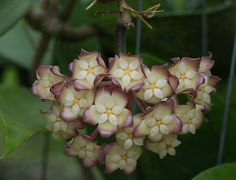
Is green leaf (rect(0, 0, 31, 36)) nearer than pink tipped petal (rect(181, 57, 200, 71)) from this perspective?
No

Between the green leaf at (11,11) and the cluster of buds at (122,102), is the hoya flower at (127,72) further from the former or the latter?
the green leaf at (11,11)

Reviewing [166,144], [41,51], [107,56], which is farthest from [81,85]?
[107,56]

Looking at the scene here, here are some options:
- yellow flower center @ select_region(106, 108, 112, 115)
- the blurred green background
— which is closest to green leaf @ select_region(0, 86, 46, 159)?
the blurred green background

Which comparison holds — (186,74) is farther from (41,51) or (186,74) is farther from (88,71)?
(41,51)

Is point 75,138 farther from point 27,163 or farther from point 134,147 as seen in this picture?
point 27,163

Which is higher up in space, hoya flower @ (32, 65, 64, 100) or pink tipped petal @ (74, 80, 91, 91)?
pink tipped petal @ (74, 80, 91, 91)

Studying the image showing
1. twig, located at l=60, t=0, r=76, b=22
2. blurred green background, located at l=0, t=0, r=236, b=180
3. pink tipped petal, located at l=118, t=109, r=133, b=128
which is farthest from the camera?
twig, located at l=60, t=0, r=76, b=22

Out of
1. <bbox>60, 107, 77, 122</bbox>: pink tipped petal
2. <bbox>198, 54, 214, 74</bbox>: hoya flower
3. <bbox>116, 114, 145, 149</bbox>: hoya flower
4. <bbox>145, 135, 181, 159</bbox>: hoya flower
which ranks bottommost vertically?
<bbox>145, 135, 181, 159</bbox>: hoya flower

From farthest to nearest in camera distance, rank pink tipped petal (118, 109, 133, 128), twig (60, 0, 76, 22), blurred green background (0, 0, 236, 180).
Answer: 1. twig (60, 0, 76, 22)
2. blurred green background (0, 0, 236, 180)
3. pink tipped petal (118, 109, 133, 128)

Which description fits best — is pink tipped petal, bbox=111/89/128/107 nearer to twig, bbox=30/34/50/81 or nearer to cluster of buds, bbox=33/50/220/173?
cluster of buds, bbox=33/50/220/173
